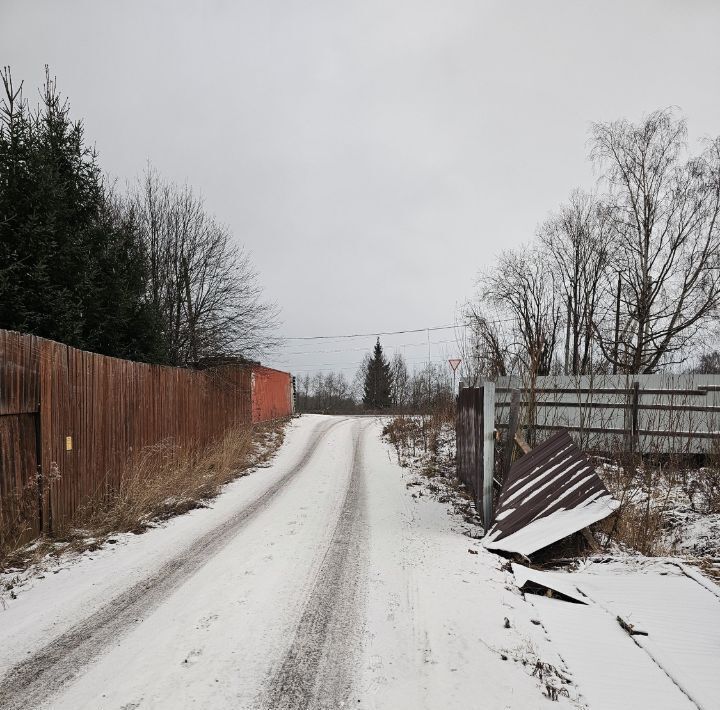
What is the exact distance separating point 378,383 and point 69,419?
46.1 m

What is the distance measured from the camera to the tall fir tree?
23.9ft

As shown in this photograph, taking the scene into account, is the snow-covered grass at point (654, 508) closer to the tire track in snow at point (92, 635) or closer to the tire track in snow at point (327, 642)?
the tire track in snow at point (327, 642)

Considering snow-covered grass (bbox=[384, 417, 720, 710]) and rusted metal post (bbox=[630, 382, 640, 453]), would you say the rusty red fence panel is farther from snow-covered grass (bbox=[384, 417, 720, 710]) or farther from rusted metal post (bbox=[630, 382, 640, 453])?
snow-covered grass (bbox=[384, 417, 720, 710])

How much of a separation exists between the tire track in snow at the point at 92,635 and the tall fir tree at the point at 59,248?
5.12m

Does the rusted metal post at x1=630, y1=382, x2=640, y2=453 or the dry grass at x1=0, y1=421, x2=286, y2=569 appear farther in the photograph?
the rusted metal post at x1=630, y1=382, x2=640, y2=453

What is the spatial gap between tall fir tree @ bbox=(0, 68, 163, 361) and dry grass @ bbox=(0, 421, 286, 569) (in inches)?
110

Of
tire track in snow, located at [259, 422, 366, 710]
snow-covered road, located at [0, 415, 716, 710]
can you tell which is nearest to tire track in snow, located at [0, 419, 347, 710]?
snow-covered road, located at [0, 415, 716, 710]

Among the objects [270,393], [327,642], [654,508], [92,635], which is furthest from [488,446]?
[270,393]

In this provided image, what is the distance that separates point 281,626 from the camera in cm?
327

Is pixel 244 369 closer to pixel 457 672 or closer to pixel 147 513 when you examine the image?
pixel 147 513

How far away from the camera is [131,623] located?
10.9 feet

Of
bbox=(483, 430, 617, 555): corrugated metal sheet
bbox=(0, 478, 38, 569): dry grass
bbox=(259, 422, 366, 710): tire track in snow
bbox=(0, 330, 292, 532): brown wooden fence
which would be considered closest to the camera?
bbox=(259, 422, 366, 710): tire track in snow

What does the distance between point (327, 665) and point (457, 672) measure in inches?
32.3

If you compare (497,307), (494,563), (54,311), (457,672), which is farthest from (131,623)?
(497,307)
